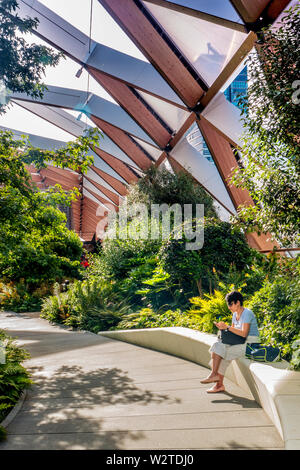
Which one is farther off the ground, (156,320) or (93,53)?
(93,53)

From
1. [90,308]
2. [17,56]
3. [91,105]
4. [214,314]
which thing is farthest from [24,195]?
[91,105]

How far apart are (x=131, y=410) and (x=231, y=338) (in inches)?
52.4

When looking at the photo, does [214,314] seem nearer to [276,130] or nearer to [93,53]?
[276,130]

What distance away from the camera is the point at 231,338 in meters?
3.82

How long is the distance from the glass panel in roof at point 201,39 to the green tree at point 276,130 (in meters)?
5.01

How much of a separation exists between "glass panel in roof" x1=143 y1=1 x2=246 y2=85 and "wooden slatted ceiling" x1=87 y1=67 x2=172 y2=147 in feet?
11.2

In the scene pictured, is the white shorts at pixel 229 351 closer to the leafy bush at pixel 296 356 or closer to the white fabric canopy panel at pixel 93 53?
the leafy bush at pixel 296 356

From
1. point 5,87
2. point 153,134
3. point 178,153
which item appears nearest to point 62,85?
point 153,134

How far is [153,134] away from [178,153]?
1.39 m

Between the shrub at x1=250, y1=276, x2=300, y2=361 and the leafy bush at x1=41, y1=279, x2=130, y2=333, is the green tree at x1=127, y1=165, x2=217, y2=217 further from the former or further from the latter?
the shrub at x1=250, y1=276, x2=300, y2=361

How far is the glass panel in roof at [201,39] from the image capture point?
883cm

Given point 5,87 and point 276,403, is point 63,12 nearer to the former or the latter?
point 5,87

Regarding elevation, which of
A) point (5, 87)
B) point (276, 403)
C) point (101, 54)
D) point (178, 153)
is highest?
point (101, 54)

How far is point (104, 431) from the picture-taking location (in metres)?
2.78
